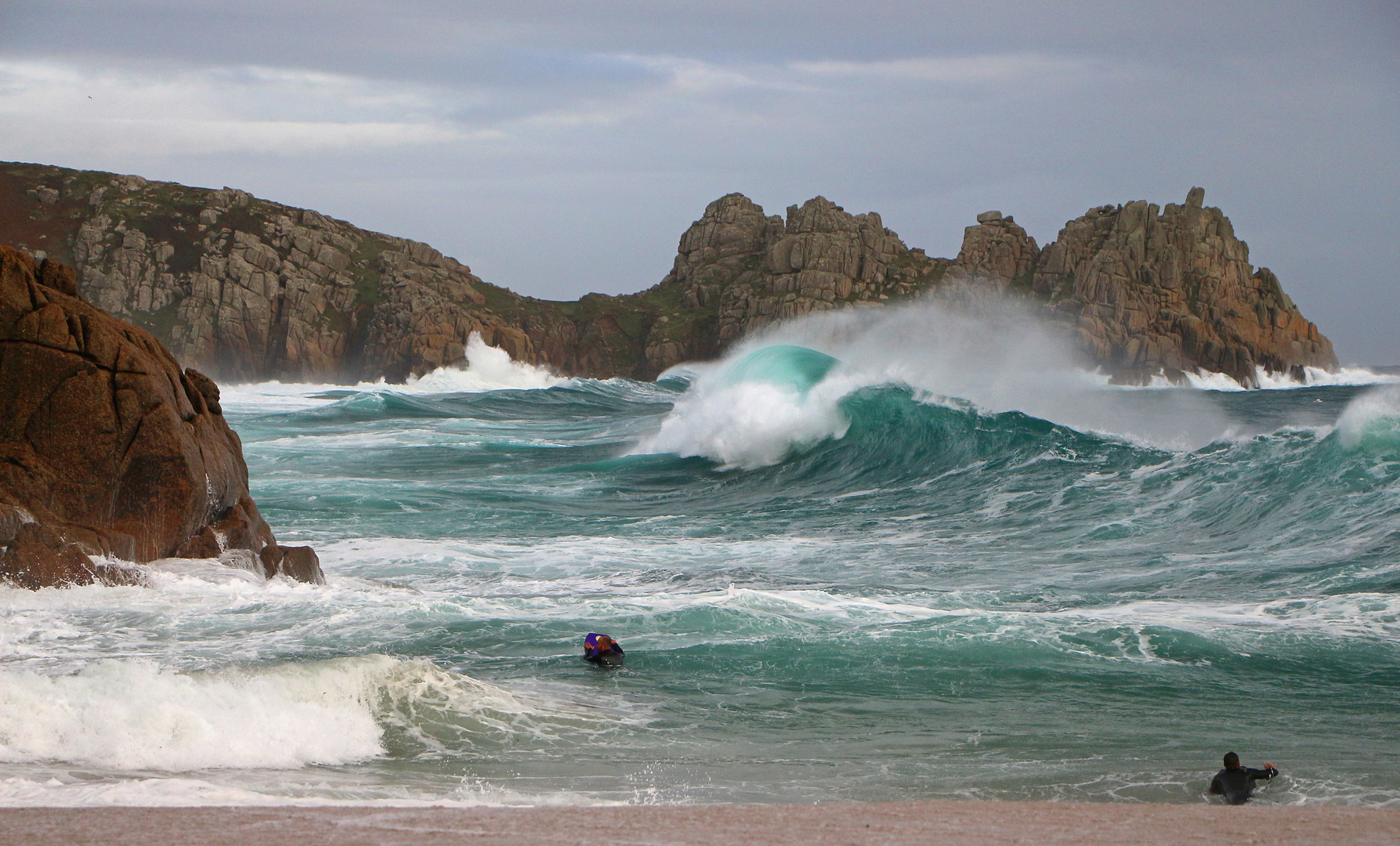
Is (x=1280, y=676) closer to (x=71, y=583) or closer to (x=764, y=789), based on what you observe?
(x=764, y=789)

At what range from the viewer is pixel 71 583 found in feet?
28.5

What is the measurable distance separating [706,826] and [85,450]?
23.4ft

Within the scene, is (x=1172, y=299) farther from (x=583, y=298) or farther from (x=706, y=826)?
(x=706, y=826)

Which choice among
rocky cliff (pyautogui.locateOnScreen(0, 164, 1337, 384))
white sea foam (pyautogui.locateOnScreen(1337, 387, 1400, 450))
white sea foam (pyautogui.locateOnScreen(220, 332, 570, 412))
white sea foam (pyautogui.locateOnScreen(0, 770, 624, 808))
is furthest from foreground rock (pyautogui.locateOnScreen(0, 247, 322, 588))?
rocky cliff (pyautogui.locateOnScreen(0, 164, 1337, 384))

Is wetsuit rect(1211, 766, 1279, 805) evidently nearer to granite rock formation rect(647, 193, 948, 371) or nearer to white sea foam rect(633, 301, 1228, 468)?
white sea foam rect(633, 301, 1228, 468)

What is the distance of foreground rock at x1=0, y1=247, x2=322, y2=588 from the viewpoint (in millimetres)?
8711

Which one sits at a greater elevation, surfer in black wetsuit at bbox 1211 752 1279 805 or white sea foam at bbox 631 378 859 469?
white sea foam at bbox 631 378 859 469

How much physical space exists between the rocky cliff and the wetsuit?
6933 centimetres

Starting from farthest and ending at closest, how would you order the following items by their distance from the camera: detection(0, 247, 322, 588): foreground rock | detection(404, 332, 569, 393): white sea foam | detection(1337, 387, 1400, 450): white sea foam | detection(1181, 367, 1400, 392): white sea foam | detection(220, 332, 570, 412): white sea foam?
detection(1181, 367, 1400, 392): white sea foam
detection(404, 332, 569, 393): white sea foam
detection(220, 332, 570, 412): white sea foam
detection(1337, 387, 1400, 450): white sea foam
detection(0, 247, 322, 588): foreground rock

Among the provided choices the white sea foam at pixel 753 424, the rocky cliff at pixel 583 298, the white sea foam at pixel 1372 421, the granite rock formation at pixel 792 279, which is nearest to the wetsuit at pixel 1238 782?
the white sea foam at pixel 1372 421

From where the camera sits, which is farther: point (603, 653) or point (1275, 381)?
point (1275, 381)

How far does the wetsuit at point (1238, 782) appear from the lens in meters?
5.15

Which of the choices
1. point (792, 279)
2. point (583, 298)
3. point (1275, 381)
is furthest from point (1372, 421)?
point (583, 298)

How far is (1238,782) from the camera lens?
523 cm
